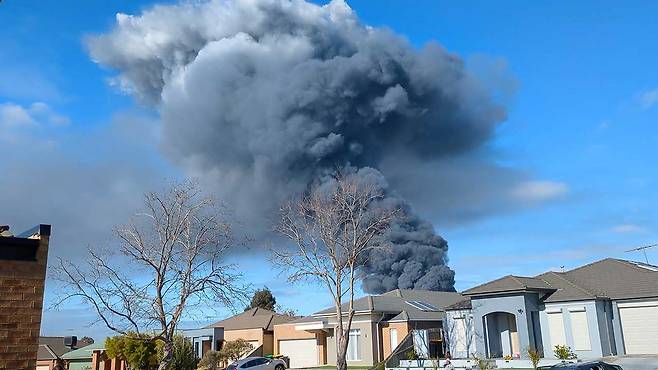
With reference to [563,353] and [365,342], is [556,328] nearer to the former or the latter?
[563,353]

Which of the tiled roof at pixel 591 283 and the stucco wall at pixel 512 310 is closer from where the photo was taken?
the tiled roof at pixel 591 283

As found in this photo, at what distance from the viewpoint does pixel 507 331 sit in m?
34.5

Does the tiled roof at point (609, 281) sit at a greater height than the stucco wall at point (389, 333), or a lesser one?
greater

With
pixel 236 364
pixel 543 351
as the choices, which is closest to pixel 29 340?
pixel 236 364

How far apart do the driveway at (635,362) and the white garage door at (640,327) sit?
4.76 feet

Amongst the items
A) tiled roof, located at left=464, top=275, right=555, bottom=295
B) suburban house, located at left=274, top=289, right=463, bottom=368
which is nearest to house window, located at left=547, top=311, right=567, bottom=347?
tiled roof, located at left=464, top=275, right=555, bottom=295

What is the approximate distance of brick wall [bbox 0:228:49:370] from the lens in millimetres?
8859

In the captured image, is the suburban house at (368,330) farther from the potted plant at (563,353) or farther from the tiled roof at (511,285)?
the potted plant at (563,353)

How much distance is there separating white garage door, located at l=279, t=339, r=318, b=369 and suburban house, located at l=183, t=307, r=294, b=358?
3.64m

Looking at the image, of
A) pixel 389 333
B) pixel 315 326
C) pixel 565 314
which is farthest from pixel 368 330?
pixel 565 314

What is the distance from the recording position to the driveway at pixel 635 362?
2466 cm

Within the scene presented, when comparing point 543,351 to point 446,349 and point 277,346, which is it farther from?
point 277,346

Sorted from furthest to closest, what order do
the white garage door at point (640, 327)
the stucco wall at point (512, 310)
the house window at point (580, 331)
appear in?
the stucco wall at point (512, 310) < the house window at point (580, 331) < the white garage door at point (640, 327)

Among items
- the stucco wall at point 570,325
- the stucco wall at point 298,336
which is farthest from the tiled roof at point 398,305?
the stucco wall at point 570,325
